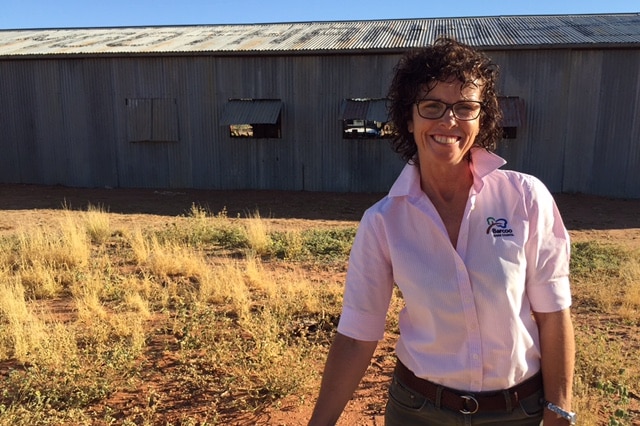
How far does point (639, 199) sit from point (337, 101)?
8.82 m

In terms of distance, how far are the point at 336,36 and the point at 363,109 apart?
3.51 meters

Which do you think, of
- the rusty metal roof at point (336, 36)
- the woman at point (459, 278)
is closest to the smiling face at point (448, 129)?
the woman at point (459, 278)

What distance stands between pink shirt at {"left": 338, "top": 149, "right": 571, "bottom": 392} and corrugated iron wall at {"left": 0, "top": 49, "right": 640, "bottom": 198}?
12.7m

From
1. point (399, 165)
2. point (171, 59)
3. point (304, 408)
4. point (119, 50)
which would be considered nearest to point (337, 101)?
point (399, 165)

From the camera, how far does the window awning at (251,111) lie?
14.1 metres

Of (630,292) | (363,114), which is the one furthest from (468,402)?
(363,114)

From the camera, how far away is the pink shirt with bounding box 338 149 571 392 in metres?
1.49

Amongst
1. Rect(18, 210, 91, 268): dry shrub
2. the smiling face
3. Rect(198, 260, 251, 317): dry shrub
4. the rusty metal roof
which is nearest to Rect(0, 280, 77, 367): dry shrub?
Rect(198, 260, 251, 317): dry shrub

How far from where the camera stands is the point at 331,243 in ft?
26.0

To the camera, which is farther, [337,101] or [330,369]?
[337,101]

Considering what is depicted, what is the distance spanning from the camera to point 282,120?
47.8 feet

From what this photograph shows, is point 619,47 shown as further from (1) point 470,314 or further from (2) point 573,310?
(1) point 470,314

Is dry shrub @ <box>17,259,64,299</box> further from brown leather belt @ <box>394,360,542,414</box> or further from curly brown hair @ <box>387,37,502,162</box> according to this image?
brown leather belt @ <box>394,360,542,414</box>

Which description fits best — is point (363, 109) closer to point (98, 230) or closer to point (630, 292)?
point (98, 230)
